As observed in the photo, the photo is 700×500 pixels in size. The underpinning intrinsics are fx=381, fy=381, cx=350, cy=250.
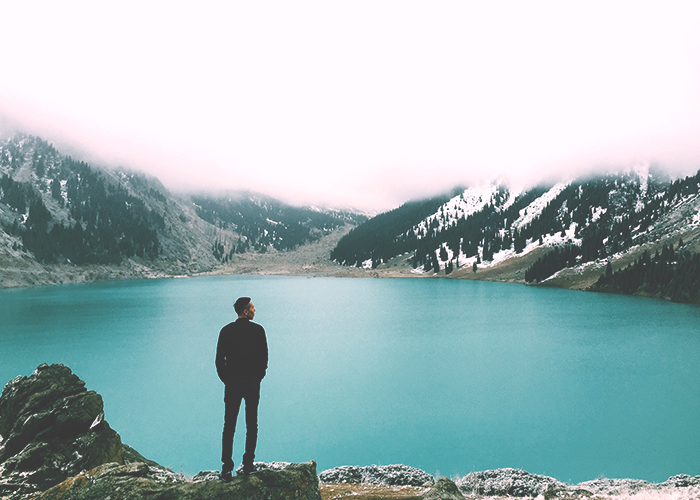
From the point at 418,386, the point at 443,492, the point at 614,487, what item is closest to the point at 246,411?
the point at 443,492

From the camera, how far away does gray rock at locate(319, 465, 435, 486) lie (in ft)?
54.6

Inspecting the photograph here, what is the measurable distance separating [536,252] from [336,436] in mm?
173535

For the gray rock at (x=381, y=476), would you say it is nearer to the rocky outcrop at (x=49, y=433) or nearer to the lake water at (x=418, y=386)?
the lake water at (x=418, y=386)

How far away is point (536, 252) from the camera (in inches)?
6949

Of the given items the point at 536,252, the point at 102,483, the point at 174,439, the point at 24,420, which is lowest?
the point at 174,439

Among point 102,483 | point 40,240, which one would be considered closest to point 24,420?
point 102,483

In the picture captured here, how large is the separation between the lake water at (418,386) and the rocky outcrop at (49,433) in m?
11.5

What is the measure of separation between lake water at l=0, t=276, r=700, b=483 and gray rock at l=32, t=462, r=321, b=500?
17547 millimetres

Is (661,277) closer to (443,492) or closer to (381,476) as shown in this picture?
(381,476)

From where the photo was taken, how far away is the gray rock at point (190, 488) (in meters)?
6.74

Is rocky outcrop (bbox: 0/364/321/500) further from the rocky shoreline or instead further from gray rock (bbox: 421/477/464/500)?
gray rock (bbox: 421/477/464/500)

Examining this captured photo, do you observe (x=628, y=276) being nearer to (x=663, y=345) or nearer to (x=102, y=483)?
(x=663, y=345)

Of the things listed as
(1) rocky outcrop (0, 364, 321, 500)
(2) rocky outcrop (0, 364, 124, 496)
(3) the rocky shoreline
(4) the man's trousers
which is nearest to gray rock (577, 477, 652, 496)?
(3) the rocky shoreline

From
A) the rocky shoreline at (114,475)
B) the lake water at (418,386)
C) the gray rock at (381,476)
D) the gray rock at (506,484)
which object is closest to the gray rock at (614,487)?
the rocky shoreline at (114,475)
